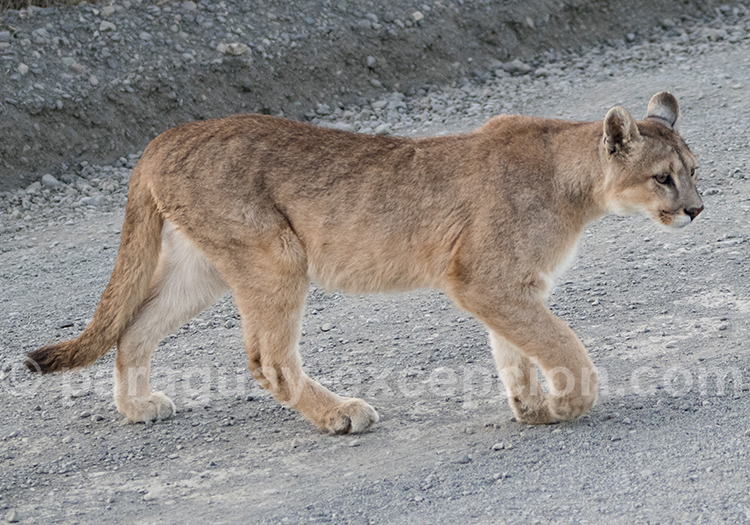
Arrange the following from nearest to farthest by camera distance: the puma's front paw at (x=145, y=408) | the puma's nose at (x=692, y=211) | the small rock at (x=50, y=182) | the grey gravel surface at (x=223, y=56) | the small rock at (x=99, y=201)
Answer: the puma's nose at (x=692, y=211), the puma's front paw at (x=145, y=408), the small rock at (x=99, y=201), the small rock at (x=50, y=182), the grey gravel surface at (x=223, y=56)

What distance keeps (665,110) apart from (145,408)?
3158mm

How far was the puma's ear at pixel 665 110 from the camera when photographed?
4.72 m

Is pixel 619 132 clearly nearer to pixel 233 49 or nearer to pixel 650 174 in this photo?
pixel 650 174

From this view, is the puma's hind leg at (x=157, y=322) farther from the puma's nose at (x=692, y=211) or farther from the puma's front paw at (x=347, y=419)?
the puma's nose at (x=692, y=211)

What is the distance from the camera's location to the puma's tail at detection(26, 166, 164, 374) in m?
4.68

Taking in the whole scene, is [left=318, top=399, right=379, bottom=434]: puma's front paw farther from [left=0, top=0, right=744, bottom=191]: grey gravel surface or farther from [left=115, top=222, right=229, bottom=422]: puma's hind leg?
[left=0, top=0, right=744, bottom=191]: grey gravel surface

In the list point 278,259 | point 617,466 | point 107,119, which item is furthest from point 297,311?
point 107,119

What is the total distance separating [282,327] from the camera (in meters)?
4.46

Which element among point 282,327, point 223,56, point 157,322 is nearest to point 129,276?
point 157,322

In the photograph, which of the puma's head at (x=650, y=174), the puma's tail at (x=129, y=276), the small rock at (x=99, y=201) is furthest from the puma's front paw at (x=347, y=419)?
the small rock at (x=99, y=201)

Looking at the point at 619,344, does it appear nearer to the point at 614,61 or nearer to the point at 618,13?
the point at 614,61

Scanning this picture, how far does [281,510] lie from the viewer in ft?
12.4

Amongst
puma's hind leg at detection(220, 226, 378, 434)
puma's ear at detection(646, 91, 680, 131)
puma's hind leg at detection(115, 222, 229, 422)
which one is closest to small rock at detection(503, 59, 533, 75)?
puma's ear at detection(646, 91, 680, 131)

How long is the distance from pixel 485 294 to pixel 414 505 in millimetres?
1056
